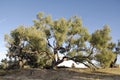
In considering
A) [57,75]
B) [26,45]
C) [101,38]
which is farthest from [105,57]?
[26,45]

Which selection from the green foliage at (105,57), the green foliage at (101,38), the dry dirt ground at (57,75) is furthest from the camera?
the green foliage at (101,38)

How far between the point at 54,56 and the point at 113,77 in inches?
444

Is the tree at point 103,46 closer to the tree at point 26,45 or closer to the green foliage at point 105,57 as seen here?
the green foliage at point 105,57

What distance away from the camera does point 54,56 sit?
Result: 1629 inches

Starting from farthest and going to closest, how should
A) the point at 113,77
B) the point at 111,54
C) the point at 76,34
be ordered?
the point at 76,34
the point at 111,54
the point at 113,77

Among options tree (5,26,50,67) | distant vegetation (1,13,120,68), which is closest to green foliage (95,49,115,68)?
distant vegetation (1,13,120,68)

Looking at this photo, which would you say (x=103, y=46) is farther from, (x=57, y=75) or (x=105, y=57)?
(x=57, y=75)

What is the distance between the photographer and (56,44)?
40812mm

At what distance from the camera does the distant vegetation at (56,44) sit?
39844mm

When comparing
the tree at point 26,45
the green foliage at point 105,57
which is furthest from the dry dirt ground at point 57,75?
the tree at point 26,45

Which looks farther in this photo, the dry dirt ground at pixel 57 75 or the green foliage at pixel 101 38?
the green foliage at pixel 101 38

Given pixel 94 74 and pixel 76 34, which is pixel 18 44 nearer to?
pixel 76 34

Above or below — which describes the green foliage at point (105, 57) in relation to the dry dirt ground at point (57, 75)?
above

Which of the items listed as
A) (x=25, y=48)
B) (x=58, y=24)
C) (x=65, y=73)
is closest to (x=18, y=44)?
(x=25, y=48)
